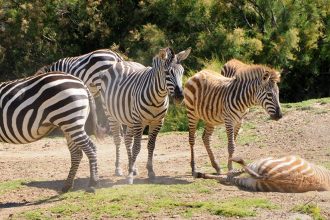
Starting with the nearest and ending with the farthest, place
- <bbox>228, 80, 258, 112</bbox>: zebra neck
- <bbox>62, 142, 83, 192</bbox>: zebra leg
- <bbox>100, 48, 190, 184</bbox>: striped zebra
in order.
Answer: <bbox>62, 142, 83, 192</bbox>: zebra leg < <bbox>100, 48, 190, 184</bbox>: striped zebra < <bbox>228, 80, 258, 112</bbox>: zebra neck

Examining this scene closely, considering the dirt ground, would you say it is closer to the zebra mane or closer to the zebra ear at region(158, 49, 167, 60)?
Answer: the zebra mane

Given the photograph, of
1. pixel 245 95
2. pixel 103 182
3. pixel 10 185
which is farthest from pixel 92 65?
pixel 245 95

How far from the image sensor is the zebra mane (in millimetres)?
11312

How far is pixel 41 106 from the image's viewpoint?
10.0 meters

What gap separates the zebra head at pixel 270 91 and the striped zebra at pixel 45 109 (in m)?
2.95

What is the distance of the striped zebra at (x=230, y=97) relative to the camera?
1137cm

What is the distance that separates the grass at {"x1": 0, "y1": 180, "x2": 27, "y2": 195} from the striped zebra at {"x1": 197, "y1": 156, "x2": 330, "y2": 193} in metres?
3.64

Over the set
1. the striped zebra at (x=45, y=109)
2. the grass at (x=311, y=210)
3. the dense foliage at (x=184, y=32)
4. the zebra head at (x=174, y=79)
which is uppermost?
the dense foliage at (x=184, y=32)

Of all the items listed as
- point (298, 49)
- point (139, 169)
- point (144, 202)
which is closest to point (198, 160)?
point (139, 169)

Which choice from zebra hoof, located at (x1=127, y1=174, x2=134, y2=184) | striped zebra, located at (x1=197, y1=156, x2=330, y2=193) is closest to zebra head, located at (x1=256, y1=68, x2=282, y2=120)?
striped zebra, located at (x1=197, y1=156, x2=330, y2=193)

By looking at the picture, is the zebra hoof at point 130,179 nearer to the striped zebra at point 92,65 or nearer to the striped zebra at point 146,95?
the striped zebra at point 146,95

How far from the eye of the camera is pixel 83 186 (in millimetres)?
11000

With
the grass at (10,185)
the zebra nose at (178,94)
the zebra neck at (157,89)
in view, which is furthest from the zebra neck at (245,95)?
the grass at (10,185)

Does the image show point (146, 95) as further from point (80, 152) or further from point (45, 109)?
point (45, 109)
